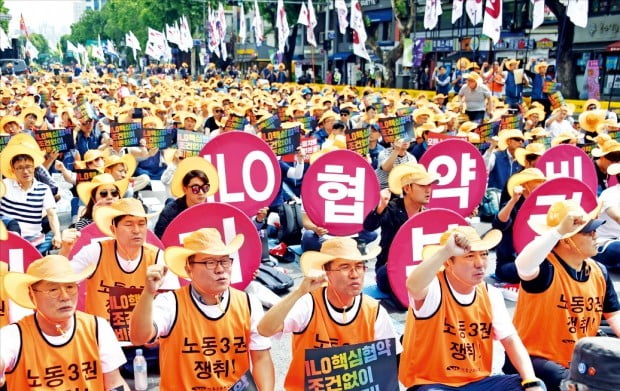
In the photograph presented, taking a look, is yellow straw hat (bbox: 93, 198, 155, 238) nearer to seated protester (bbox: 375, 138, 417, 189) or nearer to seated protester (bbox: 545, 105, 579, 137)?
seated protester (bbox: 375, 138, 417, 189)

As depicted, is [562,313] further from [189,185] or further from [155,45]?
[155,45]

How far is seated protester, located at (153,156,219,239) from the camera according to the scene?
6.58 meters

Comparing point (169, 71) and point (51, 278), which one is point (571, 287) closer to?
point (51, 278)

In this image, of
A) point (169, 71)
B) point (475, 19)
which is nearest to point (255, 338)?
point (475, 19)

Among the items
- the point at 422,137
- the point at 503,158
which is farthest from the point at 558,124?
the point at 503,158

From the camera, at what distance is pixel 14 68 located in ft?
135

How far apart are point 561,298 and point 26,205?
5.40 meters

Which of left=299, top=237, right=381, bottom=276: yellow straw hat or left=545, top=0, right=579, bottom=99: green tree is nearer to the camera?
left=299, top=237, right=381, bottom=276: yellow straw hat

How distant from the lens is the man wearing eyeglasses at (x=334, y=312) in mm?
4094

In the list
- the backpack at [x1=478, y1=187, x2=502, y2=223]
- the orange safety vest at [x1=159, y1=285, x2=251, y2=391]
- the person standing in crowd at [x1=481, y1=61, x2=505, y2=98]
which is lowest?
the backpack at [x1=478, y1=187, x2=502, y2=223]

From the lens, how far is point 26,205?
25.1 feet

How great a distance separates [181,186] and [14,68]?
38343 millimetres

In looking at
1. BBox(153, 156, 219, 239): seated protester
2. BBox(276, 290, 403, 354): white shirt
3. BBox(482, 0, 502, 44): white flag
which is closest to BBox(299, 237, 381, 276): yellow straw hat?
BBox(276, 290, 403, 354): white shirt

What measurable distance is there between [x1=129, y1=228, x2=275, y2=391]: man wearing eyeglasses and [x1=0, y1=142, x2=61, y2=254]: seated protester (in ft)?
12.8
